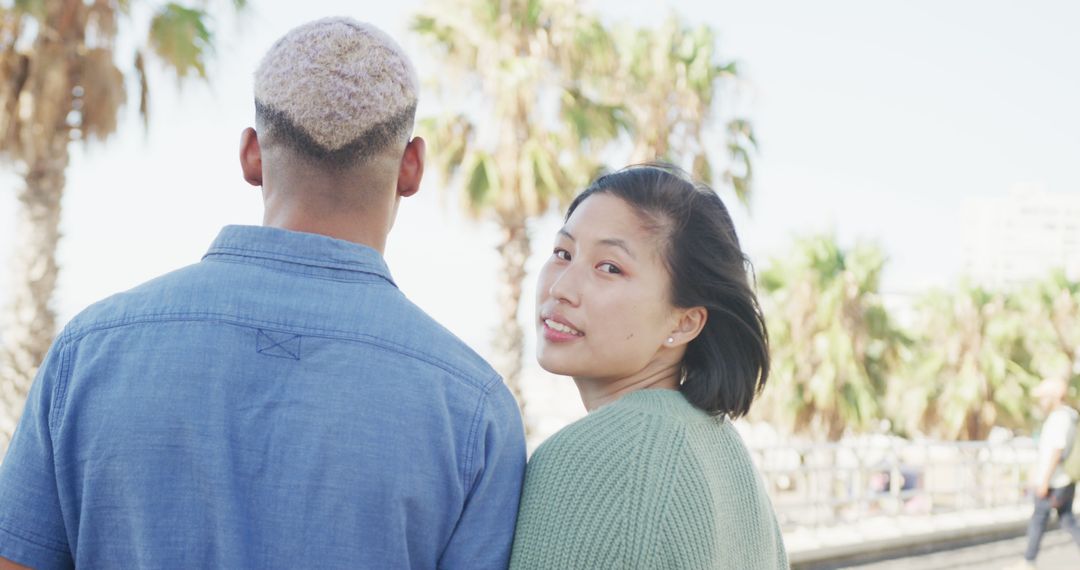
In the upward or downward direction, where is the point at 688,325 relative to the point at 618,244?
downward

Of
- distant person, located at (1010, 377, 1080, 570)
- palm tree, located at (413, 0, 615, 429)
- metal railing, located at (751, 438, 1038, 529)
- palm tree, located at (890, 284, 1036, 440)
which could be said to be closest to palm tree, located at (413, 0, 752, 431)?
palm tree, located at (413, 0, 615, 429)

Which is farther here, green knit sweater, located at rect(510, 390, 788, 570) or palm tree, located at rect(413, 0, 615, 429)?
palm tree, located at rect(413, 0, 615, 429)

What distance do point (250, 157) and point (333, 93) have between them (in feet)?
0.72

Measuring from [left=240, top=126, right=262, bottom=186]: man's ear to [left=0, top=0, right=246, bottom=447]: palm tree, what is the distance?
9345 mm

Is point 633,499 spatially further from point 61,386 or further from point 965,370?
point 965,370

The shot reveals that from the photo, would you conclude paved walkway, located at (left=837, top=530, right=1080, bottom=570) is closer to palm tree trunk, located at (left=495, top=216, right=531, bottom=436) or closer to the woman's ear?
palm tree trunk, located at (left=495, top=216, right=531, bottom=436)

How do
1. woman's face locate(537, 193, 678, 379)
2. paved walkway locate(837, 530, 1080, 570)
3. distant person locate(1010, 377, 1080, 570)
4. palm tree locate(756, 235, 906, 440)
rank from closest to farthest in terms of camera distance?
woman's face locate(537, 193, 678, 379) < distant person locate(1010, 377, 1080, 570) < paved walkway locate(837, 530, 1080, 570) < palm tree locate(756, 235, 906, 440)

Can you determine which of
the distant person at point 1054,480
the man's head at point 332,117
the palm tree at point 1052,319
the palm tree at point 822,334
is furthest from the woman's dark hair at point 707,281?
the palm tree at point 1052,319

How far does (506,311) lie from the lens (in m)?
18.5

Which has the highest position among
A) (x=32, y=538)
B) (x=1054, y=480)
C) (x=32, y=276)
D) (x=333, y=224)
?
(x=333, y=224)

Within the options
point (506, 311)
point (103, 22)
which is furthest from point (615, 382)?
point (506, 311)

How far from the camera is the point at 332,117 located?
5.42 feet

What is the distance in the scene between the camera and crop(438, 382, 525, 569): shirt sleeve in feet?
5.47

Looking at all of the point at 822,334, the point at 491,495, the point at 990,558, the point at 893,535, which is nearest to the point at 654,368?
the point at 491,495
